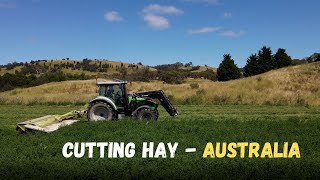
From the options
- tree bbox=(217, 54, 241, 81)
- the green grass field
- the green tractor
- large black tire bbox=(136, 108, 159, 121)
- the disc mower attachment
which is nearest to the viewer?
the green grass field

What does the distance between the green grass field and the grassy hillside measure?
18.9 metres

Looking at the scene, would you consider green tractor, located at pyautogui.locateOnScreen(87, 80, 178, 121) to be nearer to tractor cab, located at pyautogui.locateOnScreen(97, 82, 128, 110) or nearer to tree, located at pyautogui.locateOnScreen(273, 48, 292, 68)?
tractor cab, located at pyautogui.locateOnScreen(97, 82, 128, 110)

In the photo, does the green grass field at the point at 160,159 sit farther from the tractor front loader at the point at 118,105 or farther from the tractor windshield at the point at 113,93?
the tractor windshield at the point at 113,93

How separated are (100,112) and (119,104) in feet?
2.76

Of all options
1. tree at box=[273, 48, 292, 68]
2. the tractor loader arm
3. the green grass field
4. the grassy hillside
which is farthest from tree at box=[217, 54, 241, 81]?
the green grass field

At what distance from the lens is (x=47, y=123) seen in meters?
15.6

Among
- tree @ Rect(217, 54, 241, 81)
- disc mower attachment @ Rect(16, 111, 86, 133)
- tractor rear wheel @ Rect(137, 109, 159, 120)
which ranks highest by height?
tree @ Rect(217, 54, 241, 81)

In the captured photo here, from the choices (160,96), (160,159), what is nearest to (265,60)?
(160,96)

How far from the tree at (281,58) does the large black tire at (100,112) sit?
68.4 m

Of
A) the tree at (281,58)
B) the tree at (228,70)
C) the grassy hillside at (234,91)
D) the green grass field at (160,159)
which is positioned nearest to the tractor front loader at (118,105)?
the green grass field at (160,159)

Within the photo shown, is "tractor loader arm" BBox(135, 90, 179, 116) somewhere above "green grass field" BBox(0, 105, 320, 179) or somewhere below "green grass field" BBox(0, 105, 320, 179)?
above

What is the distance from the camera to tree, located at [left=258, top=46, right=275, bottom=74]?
260 feet

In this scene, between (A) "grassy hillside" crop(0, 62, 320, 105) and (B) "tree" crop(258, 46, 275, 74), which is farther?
(B) "tree" crop(258, 46, 275, 74)

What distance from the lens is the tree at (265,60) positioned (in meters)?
79.3
